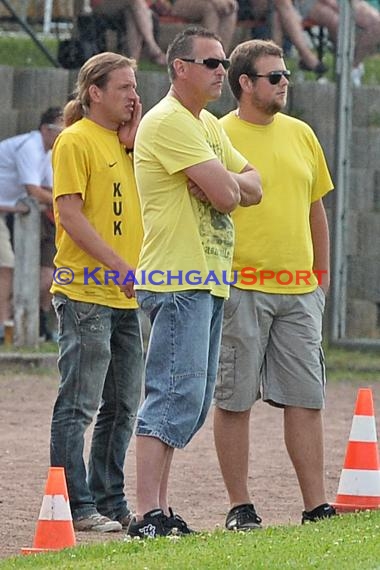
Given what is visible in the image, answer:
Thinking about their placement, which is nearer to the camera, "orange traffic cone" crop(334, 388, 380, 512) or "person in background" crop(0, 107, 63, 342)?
"orange traffic cone" crop(334, 388, 380, 512)

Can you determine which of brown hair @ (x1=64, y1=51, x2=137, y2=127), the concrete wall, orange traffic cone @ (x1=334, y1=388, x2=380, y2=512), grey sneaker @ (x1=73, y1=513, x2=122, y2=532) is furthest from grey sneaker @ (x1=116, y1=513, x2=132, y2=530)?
the concrete wall

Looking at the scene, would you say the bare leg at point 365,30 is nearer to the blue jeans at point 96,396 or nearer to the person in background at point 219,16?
the person in background at point 219,16

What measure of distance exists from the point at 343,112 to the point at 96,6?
8.84 ft

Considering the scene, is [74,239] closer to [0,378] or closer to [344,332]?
[0,378]

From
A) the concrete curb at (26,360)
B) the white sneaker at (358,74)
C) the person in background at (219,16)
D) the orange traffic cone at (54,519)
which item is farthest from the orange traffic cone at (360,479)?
the white sneaker at (358,74)

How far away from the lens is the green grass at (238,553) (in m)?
5.18

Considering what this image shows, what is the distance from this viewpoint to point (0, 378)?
1167cm

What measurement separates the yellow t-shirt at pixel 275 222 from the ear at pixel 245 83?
169 millimetres

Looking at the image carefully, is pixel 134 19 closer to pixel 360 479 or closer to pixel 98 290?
pixel 98 290

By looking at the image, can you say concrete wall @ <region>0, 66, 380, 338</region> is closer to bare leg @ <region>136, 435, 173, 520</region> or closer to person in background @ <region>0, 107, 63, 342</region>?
person in background @ <region>0, 107, 63, 342</region>

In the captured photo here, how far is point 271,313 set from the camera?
6.57 metres

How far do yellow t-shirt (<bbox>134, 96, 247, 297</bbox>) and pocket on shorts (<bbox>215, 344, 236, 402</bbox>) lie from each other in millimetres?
563

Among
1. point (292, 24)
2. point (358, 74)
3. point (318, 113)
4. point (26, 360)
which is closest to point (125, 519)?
point (26, 360)

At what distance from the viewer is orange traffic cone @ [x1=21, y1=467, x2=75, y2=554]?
18.7 feet
